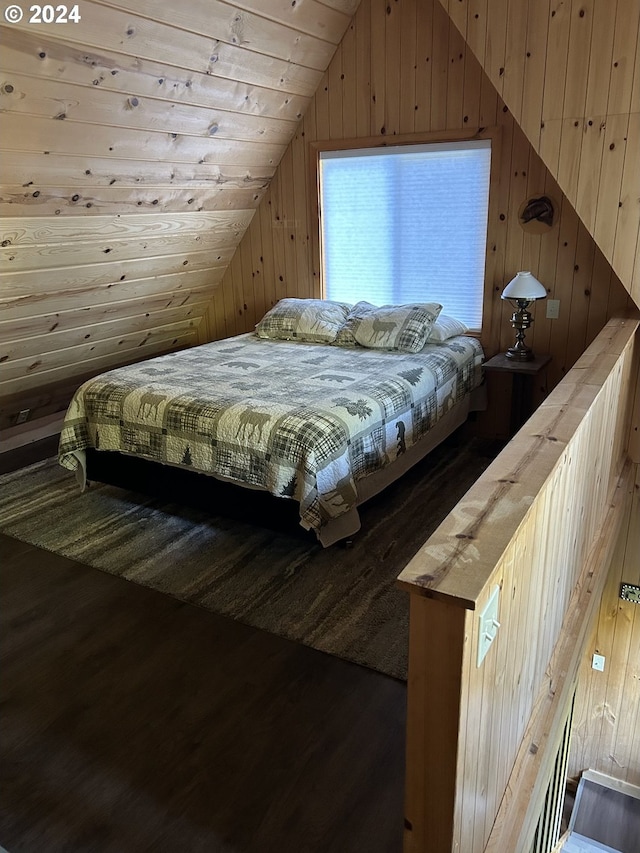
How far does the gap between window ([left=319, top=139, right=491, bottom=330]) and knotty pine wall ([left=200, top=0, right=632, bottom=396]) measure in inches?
4.7

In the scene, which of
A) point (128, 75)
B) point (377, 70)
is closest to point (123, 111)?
point (128, 75)

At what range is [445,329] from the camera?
394 centimetres

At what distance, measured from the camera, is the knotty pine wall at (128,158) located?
2594 millimetres

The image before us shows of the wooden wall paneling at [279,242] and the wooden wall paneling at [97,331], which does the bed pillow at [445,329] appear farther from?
the wooden wall paneling at [97,331]

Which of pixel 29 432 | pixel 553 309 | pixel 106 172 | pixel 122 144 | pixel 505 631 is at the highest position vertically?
pixel 122 144

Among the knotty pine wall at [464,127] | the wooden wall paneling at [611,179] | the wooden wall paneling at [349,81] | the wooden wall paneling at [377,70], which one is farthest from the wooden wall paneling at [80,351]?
the wooden wall paneling at [611,179]

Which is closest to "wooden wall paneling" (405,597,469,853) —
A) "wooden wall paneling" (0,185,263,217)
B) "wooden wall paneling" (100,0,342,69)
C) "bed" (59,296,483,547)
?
"bed" (59,296,483,547)

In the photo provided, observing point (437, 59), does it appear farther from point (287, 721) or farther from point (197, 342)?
point (287, 721)

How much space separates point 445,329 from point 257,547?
1867 mm

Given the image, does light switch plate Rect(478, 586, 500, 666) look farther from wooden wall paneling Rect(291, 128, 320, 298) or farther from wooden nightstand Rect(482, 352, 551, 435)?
wooden wall paneling Rect(291, 128, 320, 298)

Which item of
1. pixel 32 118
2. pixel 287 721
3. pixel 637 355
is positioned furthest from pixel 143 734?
pixel 637 355

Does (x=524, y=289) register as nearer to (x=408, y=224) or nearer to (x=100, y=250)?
A: (x=408, y=224)

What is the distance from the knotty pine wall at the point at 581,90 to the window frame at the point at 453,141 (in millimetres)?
827

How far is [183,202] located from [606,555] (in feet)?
9.79
